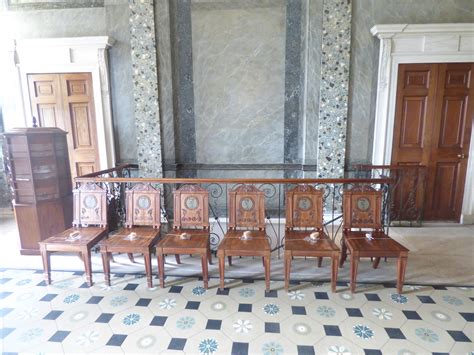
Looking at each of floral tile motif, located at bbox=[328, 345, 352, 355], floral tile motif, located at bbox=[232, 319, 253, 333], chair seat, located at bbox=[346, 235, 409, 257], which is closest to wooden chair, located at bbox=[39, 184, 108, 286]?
floral tile motif, located at bbox=[232, 319, 253, 333]

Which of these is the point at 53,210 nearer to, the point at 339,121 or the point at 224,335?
the point at 224,335

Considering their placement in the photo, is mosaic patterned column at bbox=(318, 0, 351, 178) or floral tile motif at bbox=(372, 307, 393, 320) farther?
mosaic patterned column at bbox=(318, 0, 351, 178)

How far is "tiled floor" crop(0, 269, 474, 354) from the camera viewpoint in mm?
2076

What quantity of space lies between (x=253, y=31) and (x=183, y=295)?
3.87 metres

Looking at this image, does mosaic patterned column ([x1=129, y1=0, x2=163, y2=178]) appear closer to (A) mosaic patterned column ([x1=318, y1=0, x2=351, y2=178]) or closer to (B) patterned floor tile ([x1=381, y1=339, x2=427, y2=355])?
(A) mosaic patterned column ([x1=318, y1=0, x2=351, y2=178])

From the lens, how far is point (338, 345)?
2066mm

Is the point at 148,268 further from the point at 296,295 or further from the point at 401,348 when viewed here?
the point at 401,348

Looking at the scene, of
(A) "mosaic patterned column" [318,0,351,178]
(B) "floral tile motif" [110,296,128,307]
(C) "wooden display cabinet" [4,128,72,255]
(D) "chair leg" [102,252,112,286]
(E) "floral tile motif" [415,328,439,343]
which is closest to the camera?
(E) "floral tile motif" [415,328,439,343]

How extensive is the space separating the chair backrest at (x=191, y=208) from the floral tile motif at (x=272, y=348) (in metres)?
1.34

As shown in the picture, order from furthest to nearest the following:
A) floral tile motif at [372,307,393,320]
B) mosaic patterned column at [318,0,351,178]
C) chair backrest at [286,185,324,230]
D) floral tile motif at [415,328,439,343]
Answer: mosaic patterned column at [318,0,351,178] < chair backrest at [286,185,324,230] < floral tile motif at [372,307,393,320] < floral tile motif at [415,328,439,343]

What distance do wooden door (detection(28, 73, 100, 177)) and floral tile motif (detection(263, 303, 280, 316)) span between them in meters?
3.73

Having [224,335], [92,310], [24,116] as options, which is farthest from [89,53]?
[224,335]

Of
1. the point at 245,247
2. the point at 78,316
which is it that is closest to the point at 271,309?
the point at 245,247

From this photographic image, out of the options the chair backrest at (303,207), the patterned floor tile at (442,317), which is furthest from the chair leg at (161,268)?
the patterned floor tile at (442,317)
